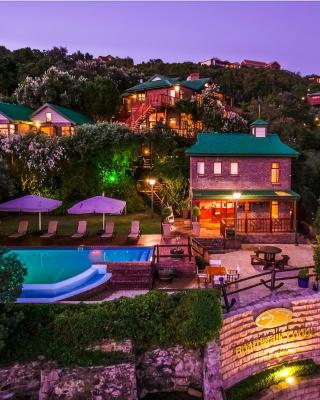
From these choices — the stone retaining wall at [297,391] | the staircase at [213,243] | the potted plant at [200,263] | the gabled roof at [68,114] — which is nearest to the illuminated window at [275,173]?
the staircase at [213,243]

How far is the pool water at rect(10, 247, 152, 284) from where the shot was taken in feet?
49.7

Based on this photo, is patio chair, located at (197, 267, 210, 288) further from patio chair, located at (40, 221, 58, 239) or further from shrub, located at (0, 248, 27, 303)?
patio chair, located at (40, 221, 58, 239)

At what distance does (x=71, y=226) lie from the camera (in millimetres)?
24891

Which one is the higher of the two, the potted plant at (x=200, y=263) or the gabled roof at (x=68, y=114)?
the gabled roof at (x=68, y=114)

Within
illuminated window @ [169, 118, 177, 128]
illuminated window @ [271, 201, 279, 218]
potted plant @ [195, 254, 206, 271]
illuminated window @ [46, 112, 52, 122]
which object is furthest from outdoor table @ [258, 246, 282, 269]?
illuminated window @ [46, 112, 52, 122]

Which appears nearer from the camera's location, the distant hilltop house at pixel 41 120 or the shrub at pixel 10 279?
the shrub at pixel 10 279

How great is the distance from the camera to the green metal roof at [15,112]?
3667 cm

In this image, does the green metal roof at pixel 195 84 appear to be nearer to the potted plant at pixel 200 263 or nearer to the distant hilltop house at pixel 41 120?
the distant hilltop house at pixel 41 120

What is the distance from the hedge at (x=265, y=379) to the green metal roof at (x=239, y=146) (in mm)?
14530

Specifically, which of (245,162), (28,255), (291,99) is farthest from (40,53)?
(28,255)

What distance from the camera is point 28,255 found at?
1730cm

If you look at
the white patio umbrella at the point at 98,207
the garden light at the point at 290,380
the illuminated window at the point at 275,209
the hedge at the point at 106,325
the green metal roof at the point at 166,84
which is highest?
the green metal roof at the point at 166,84

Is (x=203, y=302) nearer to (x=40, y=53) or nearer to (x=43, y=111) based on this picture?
(x=43, y=111)

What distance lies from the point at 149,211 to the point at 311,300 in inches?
728
